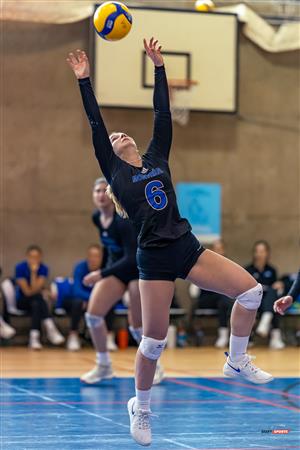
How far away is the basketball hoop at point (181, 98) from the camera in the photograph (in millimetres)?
15352

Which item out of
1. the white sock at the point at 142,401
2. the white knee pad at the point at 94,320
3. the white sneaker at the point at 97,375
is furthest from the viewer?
the white sneaker at the point at 97,375

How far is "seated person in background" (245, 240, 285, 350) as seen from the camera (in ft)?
49.1

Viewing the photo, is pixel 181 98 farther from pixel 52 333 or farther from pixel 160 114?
pixel 160 114

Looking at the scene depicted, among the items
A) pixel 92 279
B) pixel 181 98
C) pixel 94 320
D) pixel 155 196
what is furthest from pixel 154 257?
pixel 181 98

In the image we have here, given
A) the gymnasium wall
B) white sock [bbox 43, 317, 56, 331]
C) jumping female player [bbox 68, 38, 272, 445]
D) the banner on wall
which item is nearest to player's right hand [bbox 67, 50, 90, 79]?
jumping female player [bbox 68, 38, 272, 445]

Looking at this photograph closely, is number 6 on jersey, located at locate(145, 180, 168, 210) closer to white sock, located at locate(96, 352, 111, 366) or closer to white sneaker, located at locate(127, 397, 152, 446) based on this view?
white sneaker, located at locate(127, 397, 152, 446)

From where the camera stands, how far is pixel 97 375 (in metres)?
9.81

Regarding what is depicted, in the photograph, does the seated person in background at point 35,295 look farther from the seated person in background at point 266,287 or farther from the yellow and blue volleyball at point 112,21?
the yellow and blue volleyball at point 112,21

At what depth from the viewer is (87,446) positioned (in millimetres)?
6238

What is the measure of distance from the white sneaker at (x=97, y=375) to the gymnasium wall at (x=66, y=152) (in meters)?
6.01

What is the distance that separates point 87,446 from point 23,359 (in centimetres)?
651

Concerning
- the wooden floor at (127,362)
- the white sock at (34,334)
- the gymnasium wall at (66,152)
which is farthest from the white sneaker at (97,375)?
the gymnasium wall at (66,152)

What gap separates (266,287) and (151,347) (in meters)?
9.43

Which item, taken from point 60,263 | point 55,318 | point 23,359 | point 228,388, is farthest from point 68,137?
point 228,388
